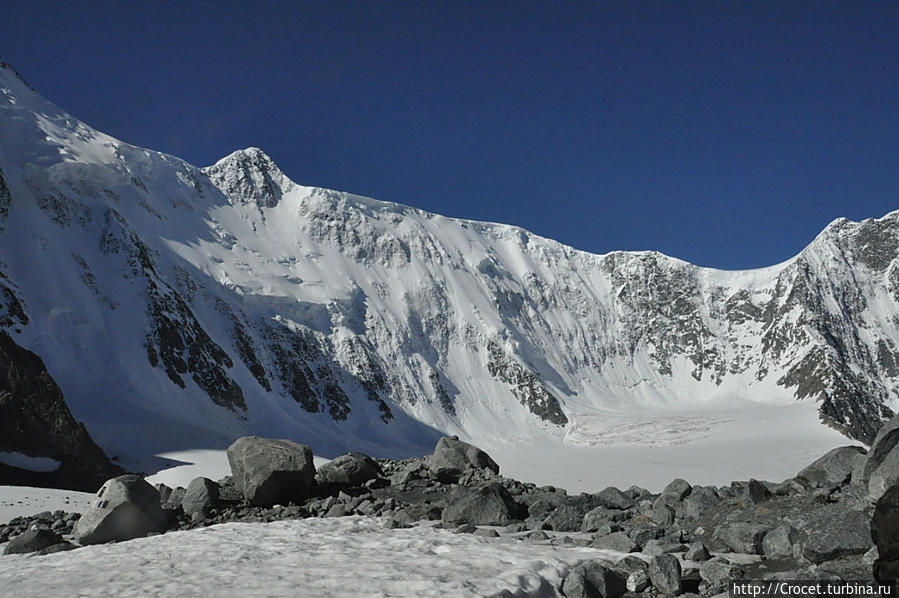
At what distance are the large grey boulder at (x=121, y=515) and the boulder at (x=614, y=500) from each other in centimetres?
1012

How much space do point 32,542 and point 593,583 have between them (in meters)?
10.8

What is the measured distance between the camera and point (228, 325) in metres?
83.1

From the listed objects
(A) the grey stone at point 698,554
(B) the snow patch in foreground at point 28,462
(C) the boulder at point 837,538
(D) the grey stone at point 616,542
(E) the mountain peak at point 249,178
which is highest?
(E) the mountain peak at point 249,178

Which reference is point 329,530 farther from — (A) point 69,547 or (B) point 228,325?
(B) point 228,325

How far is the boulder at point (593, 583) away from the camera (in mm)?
8008

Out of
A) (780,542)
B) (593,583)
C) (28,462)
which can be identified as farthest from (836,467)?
(28,462)

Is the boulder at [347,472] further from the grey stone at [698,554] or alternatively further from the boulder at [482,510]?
the grey stone at [698,554]

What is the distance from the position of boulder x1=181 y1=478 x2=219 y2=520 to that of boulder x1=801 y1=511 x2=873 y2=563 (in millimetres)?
13110

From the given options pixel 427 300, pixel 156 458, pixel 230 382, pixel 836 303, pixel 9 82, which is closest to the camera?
pixel 156 458

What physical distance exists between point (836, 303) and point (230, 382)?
4849 inches

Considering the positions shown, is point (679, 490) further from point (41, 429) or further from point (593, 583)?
point (41, 429)

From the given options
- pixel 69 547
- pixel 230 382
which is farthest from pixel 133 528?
pixel 230 382

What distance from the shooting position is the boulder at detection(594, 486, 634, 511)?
14414mm

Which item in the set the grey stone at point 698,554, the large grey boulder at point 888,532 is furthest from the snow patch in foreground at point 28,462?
the large grey boulder at point 888,532
